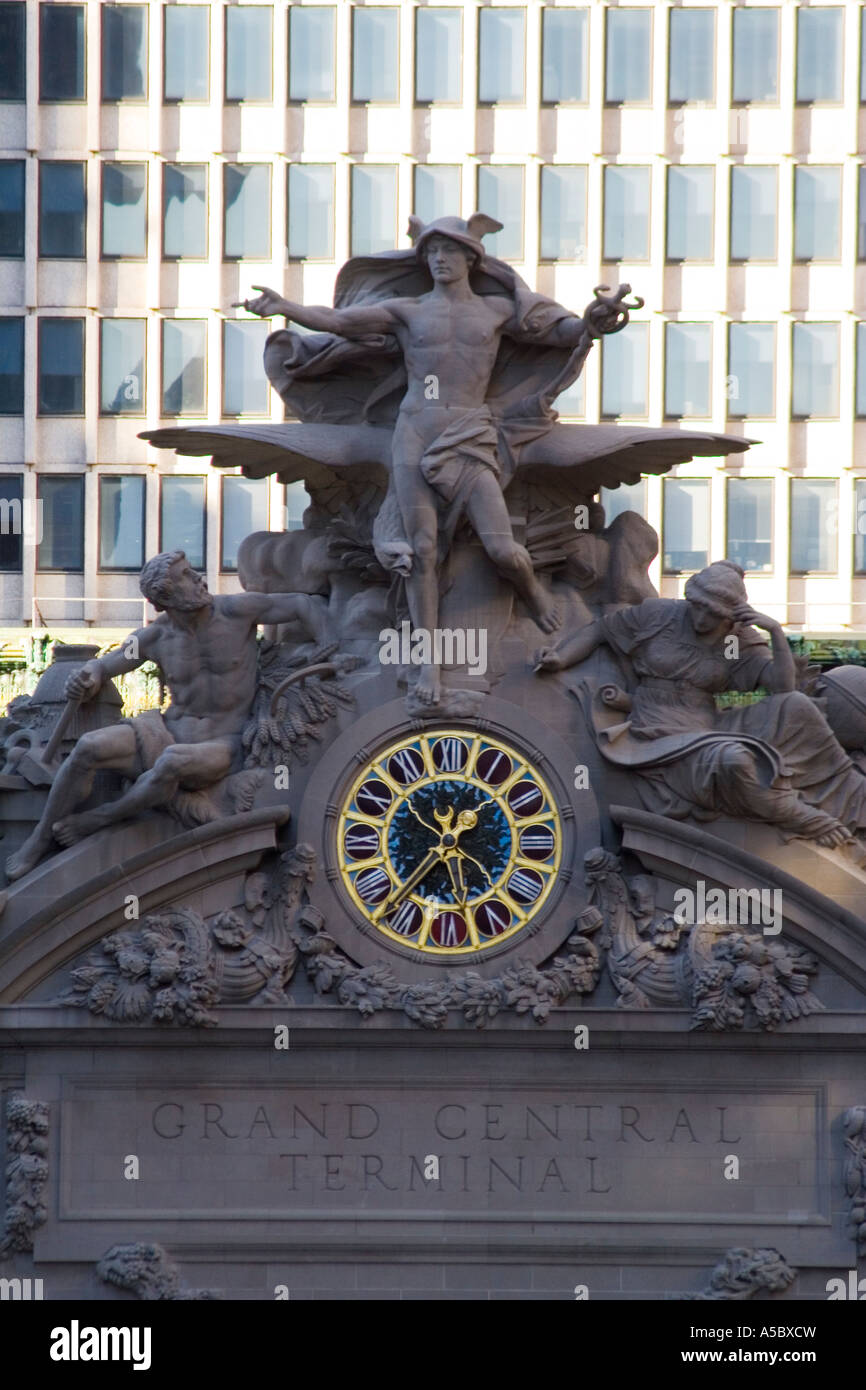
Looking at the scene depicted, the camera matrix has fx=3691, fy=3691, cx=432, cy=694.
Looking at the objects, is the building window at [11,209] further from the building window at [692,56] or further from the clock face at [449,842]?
the clock face at [449,842]

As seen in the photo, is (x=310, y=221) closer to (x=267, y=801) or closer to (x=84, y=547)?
(x=84, y=547)

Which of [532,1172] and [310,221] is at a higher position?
[310,221]

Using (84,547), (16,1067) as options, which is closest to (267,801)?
(16,1067)

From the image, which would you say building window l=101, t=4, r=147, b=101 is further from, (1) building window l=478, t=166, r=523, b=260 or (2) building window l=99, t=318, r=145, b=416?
(1) building window l=478, t=166, r=523, b=260

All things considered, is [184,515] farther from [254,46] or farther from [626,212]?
[626,212]

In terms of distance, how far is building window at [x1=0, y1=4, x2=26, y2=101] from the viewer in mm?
56875

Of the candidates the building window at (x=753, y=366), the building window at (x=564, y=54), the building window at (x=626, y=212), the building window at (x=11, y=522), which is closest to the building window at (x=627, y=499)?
the building window at (x=753, y=366)

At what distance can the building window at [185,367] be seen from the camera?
5641 cm

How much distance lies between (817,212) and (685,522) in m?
5.15

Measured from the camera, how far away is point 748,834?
3462cm

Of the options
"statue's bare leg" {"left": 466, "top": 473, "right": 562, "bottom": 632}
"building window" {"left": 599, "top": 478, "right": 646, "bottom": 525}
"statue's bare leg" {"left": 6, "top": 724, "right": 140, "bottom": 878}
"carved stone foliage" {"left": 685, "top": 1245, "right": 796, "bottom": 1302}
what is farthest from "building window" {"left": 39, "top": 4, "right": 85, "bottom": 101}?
"carved stone foliage" {"left": 685, "top": 1245, "right": 796, "bottom": 1302}

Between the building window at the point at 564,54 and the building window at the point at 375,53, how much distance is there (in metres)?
2.25
